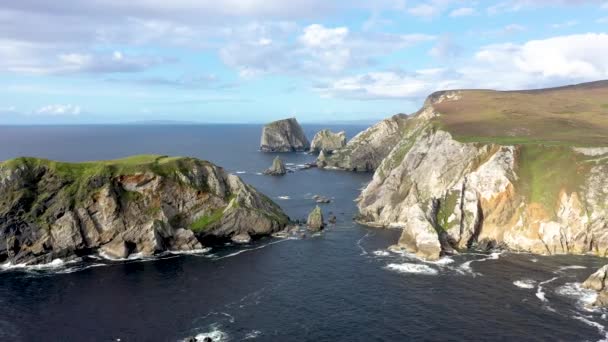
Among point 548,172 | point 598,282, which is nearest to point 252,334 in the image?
point 598,282

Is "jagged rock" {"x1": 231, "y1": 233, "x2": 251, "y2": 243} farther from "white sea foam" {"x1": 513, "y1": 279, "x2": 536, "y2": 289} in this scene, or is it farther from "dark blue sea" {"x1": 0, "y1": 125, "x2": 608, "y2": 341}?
"white sea foam" {"x1": 513, "y1": 279, "x2": 536, "y2": 289}

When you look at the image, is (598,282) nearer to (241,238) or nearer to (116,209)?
(241,238)

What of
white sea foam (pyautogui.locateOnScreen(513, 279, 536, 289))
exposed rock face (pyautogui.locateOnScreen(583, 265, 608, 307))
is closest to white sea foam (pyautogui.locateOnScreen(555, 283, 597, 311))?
exposed rock face (pyautogui.locateOnScreen(583, 265, 608, 307))

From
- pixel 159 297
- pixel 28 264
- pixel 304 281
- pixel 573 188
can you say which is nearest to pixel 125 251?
pixel 28 264

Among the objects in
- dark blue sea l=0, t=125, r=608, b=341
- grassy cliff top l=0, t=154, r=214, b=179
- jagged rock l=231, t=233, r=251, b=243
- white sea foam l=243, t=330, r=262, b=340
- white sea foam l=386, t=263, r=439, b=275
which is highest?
grassy cliff top l=0, t=154, r=214, b=179

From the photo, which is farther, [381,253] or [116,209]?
[116,209]

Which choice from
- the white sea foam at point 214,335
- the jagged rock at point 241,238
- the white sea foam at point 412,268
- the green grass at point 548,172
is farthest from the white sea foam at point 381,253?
the white sea foam at point 214,335

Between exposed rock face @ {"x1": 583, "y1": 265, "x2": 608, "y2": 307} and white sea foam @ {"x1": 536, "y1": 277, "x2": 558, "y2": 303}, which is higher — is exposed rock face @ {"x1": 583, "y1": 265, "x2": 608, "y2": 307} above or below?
above
